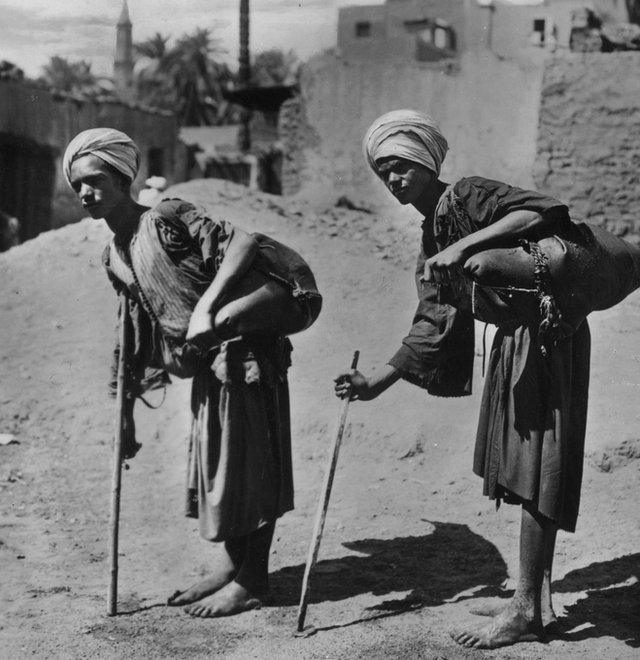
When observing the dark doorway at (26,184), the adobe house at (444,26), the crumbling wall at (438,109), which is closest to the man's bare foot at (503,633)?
the crumbling wall at (438,109)

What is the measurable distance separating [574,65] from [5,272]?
6329 millimetres

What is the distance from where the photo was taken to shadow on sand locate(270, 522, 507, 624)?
402cm

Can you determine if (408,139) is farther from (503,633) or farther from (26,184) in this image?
(26,184)

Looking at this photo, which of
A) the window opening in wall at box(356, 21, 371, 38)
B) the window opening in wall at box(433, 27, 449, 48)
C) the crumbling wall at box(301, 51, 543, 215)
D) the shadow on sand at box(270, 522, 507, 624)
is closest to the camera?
the shadow on sand at box(270, 522, 507, 624)

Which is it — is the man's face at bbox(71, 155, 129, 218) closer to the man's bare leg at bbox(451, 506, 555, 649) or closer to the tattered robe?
the tattered robe

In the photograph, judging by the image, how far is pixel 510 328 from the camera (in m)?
3.43

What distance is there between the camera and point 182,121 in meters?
39.2

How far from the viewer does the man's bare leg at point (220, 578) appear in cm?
391

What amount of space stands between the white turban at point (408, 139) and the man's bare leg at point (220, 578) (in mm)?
1610

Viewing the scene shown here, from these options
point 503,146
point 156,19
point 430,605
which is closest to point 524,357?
point 430,605

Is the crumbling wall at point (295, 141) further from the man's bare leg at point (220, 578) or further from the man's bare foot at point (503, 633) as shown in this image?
the man's bare foot at point (503, 633)

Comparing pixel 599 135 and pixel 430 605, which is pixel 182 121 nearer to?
pixel 599 135

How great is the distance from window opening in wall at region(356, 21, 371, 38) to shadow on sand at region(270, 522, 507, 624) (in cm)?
1803

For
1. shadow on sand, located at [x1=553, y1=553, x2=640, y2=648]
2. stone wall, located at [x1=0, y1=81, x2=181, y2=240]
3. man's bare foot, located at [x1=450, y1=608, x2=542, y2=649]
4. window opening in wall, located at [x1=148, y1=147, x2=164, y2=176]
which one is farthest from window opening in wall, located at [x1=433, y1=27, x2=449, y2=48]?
man's bare foot, located at [x1=450, y1=608, x2=542, y2=649]
